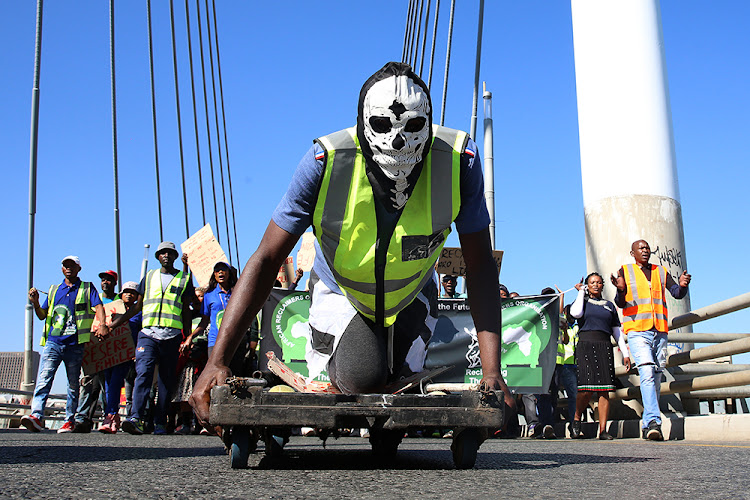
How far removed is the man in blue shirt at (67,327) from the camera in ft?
26.1

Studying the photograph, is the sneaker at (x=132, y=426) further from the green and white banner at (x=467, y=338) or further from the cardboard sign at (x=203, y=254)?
the cardboard sign at (x=203, y=254)

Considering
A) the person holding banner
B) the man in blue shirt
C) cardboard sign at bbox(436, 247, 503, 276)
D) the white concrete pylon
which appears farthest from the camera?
the white concrete pylon

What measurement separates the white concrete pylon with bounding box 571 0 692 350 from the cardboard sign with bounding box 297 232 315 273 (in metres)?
3.77

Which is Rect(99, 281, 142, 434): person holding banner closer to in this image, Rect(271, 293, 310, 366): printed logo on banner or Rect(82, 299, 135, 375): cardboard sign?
Rect(82, 299, 135, 375): cardboard sign

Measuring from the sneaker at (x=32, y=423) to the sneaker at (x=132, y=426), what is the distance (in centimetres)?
83

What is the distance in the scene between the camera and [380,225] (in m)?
3.10

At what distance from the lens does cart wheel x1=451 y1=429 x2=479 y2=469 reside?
2883 millimetres

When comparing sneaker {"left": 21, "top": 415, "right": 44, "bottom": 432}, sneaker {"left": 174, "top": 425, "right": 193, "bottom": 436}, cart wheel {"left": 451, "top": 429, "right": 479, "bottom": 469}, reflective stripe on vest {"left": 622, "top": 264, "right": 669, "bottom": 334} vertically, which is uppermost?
reflective stripe on vest {"left": 622, "top": 264, "right": 669, "bottom": 334}

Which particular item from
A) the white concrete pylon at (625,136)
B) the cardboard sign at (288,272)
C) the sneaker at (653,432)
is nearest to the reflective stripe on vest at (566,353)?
the white concrete pylon at (625,136)

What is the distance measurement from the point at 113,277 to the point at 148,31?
720 centimetres

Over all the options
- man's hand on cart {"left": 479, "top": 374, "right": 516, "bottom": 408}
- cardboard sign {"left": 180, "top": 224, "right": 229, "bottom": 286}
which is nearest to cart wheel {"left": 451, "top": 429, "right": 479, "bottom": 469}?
man's hand on cart {"left": 479, "top": 374, "right": 516, "bottom": 408}

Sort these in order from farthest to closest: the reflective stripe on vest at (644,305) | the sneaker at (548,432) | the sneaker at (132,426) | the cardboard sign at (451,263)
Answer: the cardboard sign at (451,263) → the sneaker at (548,432) → the sneaker at (132,426) → the reflective stripe on vest at (644,305)

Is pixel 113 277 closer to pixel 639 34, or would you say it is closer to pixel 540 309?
pixel 540 309

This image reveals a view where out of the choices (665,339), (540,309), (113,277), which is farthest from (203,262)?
(665,339)
